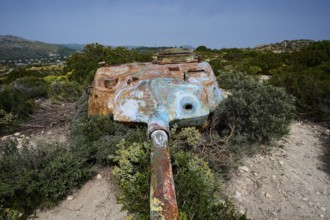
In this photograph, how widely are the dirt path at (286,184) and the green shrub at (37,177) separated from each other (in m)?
1.99

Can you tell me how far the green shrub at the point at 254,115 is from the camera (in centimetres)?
403

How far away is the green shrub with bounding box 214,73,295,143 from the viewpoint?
403 centimetres

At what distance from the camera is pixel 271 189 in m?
3.23

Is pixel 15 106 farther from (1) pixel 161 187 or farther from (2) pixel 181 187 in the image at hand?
(1) pixel 161 187

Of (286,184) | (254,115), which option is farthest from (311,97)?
(286,184)

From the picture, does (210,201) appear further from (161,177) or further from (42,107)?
(42,107)

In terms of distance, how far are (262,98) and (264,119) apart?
36cm

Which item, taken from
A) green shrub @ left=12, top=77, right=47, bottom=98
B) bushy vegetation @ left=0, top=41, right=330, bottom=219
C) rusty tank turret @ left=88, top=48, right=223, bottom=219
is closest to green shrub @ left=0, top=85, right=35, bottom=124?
bushy vegetation @ left=0, top=41, right=330, bottom=219

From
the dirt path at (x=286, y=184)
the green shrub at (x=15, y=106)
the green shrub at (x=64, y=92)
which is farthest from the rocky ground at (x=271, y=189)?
the green shrub at (x=64, y=92)

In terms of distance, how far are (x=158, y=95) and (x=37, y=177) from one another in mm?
1850

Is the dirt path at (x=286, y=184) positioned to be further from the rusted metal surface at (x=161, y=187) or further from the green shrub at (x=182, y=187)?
the rusted metal surface at (x=161, y=187)

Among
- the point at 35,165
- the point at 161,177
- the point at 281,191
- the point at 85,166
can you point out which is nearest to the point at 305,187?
the point at 281,191

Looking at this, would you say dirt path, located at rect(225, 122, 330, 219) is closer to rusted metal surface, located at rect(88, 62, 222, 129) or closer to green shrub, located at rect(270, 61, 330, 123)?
rusted metal surface, located at rect(88, 62, 222, 129)

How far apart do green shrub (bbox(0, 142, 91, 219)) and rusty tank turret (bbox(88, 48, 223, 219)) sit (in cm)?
90
